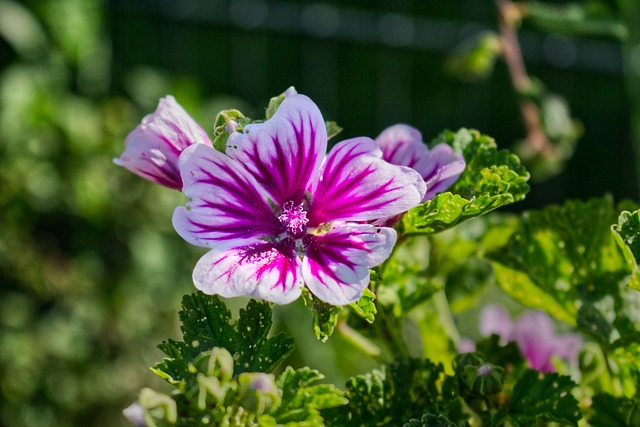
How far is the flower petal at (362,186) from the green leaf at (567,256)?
0.51 ft

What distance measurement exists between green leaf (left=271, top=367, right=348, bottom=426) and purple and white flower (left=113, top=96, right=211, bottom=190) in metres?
0.17

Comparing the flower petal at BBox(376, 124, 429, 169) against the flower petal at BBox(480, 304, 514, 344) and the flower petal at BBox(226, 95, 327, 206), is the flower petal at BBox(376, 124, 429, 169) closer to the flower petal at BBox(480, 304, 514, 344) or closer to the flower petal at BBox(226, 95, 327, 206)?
the flower petal at BBox(226, 95, 327, 206)

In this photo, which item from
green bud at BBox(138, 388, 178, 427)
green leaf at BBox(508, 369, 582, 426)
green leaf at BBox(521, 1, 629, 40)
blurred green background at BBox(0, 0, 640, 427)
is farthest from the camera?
blurred green background at BBox(0, 0, 640, 427)

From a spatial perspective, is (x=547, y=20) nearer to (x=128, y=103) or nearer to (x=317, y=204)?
(x=317, y=204)

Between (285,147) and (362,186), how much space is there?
0.05m

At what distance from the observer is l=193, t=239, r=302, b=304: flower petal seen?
48 cm

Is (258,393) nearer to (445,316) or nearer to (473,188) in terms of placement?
(473,188)

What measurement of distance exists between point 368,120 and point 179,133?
2.62 meters

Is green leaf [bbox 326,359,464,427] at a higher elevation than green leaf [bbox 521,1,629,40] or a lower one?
lower

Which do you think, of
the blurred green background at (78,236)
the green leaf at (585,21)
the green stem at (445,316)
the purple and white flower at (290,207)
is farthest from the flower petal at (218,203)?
the blurred green background at (78,236)

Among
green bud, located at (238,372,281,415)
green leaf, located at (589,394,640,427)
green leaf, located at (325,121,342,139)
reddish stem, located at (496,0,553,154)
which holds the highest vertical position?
reddish stem, located at (496,0,553,154)

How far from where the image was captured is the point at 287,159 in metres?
0.54

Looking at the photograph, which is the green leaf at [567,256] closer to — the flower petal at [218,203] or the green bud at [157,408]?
the flower petal at [218,203]

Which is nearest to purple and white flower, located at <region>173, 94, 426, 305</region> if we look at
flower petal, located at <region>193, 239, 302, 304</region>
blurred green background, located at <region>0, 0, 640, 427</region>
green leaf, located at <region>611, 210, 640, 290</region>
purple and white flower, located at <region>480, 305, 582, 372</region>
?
flower petal, located at <region>193, 239, 302, 304</region>
